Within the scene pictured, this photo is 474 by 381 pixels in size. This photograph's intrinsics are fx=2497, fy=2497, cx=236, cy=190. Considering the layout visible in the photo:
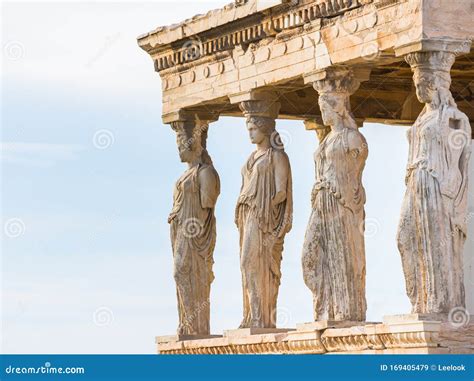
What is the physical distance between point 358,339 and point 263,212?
11.8ft

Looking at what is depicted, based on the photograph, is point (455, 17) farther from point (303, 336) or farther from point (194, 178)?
point (194, 178)

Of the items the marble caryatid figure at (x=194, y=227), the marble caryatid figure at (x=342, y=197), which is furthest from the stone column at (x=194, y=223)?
the marble caryatid figure at (x=342, y=197)

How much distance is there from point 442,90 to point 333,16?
2.49m

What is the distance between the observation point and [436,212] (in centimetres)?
3056

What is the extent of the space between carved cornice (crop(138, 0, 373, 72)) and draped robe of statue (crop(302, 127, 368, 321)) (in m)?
1.63

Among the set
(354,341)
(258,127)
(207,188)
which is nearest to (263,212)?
(258,127)

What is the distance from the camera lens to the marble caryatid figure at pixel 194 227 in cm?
3659

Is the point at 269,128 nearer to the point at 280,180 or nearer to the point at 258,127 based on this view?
the point at 258,127

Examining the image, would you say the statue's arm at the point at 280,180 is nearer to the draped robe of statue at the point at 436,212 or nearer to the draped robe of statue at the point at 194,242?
the draped robe of statue at the point at 194,242

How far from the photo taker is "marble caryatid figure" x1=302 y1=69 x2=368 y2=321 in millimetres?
32562

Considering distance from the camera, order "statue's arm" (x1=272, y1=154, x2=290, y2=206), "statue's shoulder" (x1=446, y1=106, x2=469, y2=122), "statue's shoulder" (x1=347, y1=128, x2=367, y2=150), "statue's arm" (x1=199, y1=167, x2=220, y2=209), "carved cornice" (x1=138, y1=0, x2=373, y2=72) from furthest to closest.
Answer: "statue's arm" (x1=199, y1=167, x2=220, y2=209), "statue's arm" (x1=272, y1=154, x2=290, y2=206), "carved cornice" (x1=138, y1=0, x2=373, y2=72), "statue's shoulder" (x1=347, y1=128, x2=367, y2=150), "statue's shoulder" (x1=446, y1=106, x2=469, y2=122)

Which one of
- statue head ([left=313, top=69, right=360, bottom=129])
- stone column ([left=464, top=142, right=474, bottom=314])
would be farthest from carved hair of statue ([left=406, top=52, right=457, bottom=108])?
stone column ([left=464, top=142, right=474, bottom=314])

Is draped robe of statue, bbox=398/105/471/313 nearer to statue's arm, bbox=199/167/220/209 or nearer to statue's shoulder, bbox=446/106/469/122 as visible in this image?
statue's shoulder, bbox=446/106/469/122

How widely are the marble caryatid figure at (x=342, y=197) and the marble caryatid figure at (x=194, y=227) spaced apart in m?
4.11
